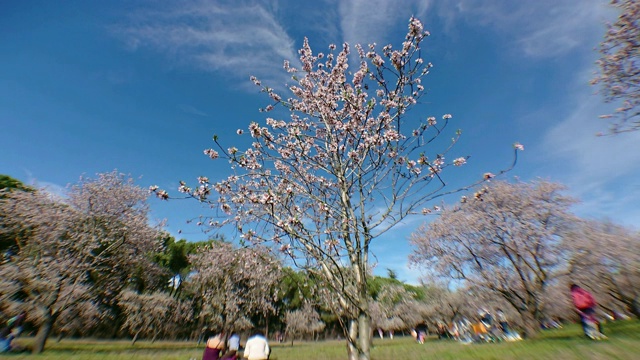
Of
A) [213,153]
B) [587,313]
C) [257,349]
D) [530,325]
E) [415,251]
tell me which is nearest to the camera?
[213,153]

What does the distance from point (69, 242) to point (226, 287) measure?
19.6 metres

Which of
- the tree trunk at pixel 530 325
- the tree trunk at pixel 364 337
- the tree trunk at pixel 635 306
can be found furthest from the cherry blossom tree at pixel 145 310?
the tree trunk at pixel 635 306

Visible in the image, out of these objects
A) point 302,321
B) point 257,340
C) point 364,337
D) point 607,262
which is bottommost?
point 302,321

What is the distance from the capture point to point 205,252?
39906mm

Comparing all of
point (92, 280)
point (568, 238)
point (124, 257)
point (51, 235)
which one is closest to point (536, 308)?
point (568, 238)

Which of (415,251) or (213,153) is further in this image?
(415,251)

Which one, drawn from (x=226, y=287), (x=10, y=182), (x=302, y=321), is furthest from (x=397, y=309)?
(x=10, y=182)

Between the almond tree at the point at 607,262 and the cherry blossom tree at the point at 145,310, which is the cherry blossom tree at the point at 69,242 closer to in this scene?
→ the cherry blossom tree at the point at 145,310

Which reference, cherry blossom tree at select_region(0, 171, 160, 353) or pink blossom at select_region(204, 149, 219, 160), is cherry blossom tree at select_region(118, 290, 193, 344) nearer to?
cherry blossom tree at select_region(0, 171, 160, 353)

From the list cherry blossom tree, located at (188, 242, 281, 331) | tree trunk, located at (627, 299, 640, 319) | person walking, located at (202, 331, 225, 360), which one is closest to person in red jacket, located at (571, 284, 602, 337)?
person walking, located at (202, 331, 225, 360)

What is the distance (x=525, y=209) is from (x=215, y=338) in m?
26.4

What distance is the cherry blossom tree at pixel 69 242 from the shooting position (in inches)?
801

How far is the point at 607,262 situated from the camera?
2325cm

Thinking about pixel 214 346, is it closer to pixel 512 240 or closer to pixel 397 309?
pixel 512 240
